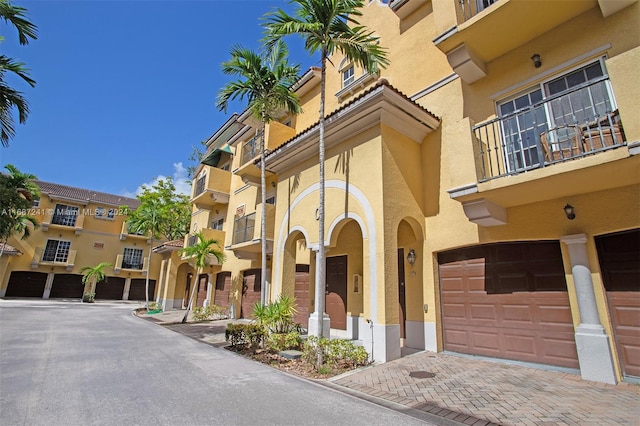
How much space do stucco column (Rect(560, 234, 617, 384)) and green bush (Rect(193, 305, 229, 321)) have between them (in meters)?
16.5

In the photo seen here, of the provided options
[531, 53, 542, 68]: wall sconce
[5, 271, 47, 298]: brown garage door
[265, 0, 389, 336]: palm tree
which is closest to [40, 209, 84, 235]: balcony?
[5, 271, 47, 298]: brown garage door

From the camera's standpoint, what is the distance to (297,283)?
1416 centimetres

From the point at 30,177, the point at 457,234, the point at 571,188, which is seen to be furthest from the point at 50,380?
the point at 30,177

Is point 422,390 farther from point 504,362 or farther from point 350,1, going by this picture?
point 350,1

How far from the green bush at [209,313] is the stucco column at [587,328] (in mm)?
16481

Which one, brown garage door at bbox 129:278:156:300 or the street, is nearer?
the street

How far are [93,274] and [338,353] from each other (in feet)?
120

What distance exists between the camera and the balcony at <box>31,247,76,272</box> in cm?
3269

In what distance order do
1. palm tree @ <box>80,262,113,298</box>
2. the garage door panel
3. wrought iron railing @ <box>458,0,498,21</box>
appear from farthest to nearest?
1. palm tree @ <box>80,262,113,298</box>
2. wrought iron railing @ <box>458,0,498,21</box>
3. the garage door panel

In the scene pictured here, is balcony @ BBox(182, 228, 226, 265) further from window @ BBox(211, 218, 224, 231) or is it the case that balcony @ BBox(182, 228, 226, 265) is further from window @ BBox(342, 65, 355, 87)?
window @ BBox(342, 65, 355, 87)

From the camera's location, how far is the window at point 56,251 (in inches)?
1329

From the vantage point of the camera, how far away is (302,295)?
13.7 metres

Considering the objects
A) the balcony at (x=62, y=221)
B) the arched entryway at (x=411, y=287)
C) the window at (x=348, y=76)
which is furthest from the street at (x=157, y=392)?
the balcony at (x=62, y=221)

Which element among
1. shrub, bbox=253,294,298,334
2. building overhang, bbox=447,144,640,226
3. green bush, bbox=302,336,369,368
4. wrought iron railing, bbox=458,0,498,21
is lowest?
green bush, bbox=302,336,369,368
